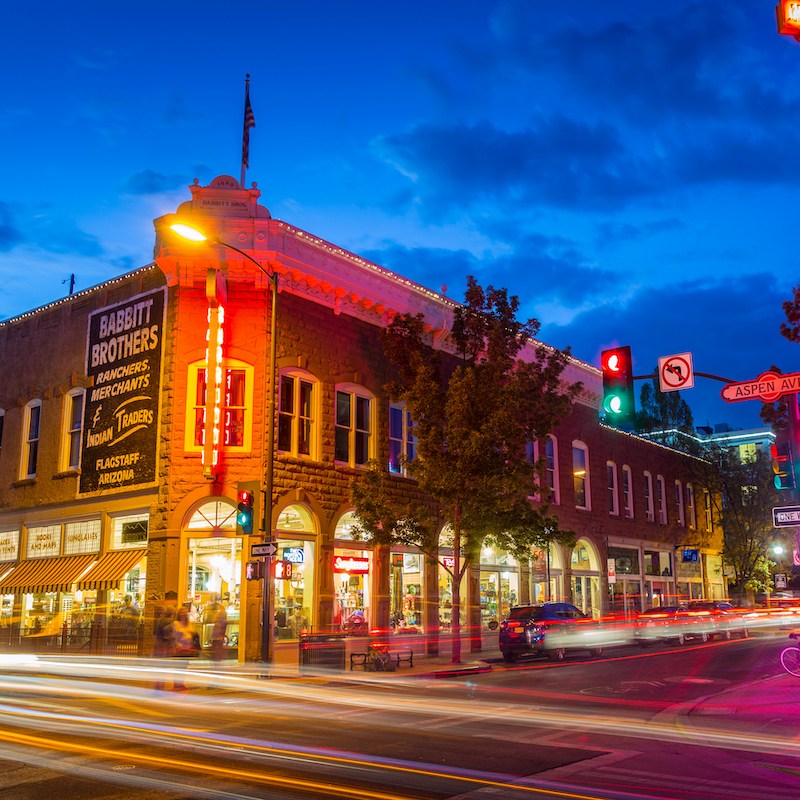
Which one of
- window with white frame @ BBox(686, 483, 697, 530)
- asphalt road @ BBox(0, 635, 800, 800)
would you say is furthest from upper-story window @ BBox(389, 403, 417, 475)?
window with white frame @ BBox(686, 483, 697, 530)

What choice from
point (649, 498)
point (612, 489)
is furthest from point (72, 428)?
point (649, 498)

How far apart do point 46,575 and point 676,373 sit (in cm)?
2069

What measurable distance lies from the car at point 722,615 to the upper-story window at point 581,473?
6.42m

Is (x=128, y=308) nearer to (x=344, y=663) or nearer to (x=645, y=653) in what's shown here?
(x=344, y=663)

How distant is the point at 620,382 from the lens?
597 inches

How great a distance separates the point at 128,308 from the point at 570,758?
2109cm

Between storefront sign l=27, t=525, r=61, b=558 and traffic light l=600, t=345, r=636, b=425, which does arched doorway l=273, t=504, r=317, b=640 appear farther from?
traffic light l=600, t=345, r=636, b=425

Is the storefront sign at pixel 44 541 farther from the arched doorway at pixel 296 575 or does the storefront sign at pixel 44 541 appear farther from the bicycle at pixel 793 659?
the bicycle at pixel 793 659

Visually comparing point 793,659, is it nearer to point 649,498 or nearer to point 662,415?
point 649,498

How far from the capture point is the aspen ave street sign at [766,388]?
52.7 feet

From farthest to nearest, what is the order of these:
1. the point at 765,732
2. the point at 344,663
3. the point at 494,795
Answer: the point at 344,663 < the point at 765,732 < the point at 494,795

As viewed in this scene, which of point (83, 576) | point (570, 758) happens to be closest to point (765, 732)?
point (570, 758)

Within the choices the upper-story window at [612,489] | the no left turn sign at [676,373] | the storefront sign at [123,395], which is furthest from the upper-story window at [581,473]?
the no left turn sign at [676,373]

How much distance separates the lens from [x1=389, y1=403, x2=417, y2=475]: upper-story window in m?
29.6
